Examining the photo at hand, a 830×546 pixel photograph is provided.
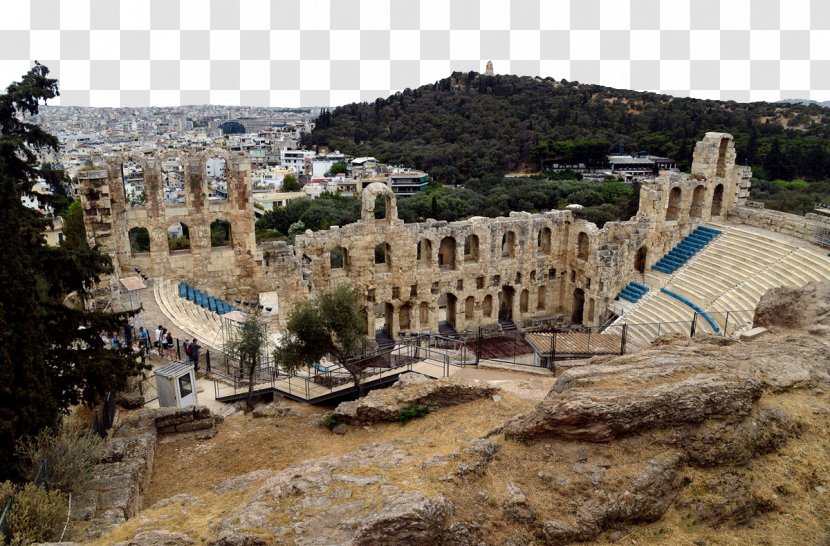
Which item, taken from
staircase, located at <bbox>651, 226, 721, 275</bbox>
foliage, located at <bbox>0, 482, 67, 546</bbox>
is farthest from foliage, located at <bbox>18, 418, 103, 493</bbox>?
staircase, located at <bbox>651, 226, 721, 275</bbox>

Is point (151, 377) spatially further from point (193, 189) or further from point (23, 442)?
point (193, 189)

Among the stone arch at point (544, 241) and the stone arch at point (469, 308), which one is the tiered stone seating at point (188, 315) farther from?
the stone arch at point (544, 241)

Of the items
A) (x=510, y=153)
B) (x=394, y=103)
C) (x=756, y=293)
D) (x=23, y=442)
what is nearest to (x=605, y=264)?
(x=756, y=293)

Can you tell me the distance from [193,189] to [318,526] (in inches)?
857

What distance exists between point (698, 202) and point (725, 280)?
5.90 metres

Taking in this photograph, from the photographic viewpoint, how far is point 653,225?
30.4 m

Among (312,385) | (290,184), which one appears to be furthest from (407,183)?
(312,385)

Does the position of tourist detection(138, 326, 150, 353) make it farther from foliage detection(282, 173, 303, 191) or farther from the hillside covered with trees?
foliage detection(282, 173, 303, 191)

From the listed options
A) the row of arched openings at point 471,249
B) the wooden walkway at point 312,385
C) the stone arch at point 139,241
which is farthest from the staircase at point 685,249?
the stone arch at point 139,241

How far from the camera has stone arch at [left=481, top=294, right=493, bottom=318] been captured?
1221 inches

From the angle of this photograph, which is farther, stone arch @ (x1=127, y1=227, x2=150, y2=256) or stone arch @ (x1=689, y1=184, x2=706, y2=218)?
stone arch @ (x1=127, y1=227, x2=150, y2=256)

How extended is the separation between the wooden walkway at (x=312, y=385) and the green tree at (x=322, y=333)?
56 cm

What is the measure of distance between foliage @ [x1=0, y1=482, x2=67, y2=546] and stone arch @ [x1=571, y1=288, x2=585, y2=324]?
26.5m

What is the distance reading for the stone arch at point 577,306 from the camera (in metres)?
31.8
